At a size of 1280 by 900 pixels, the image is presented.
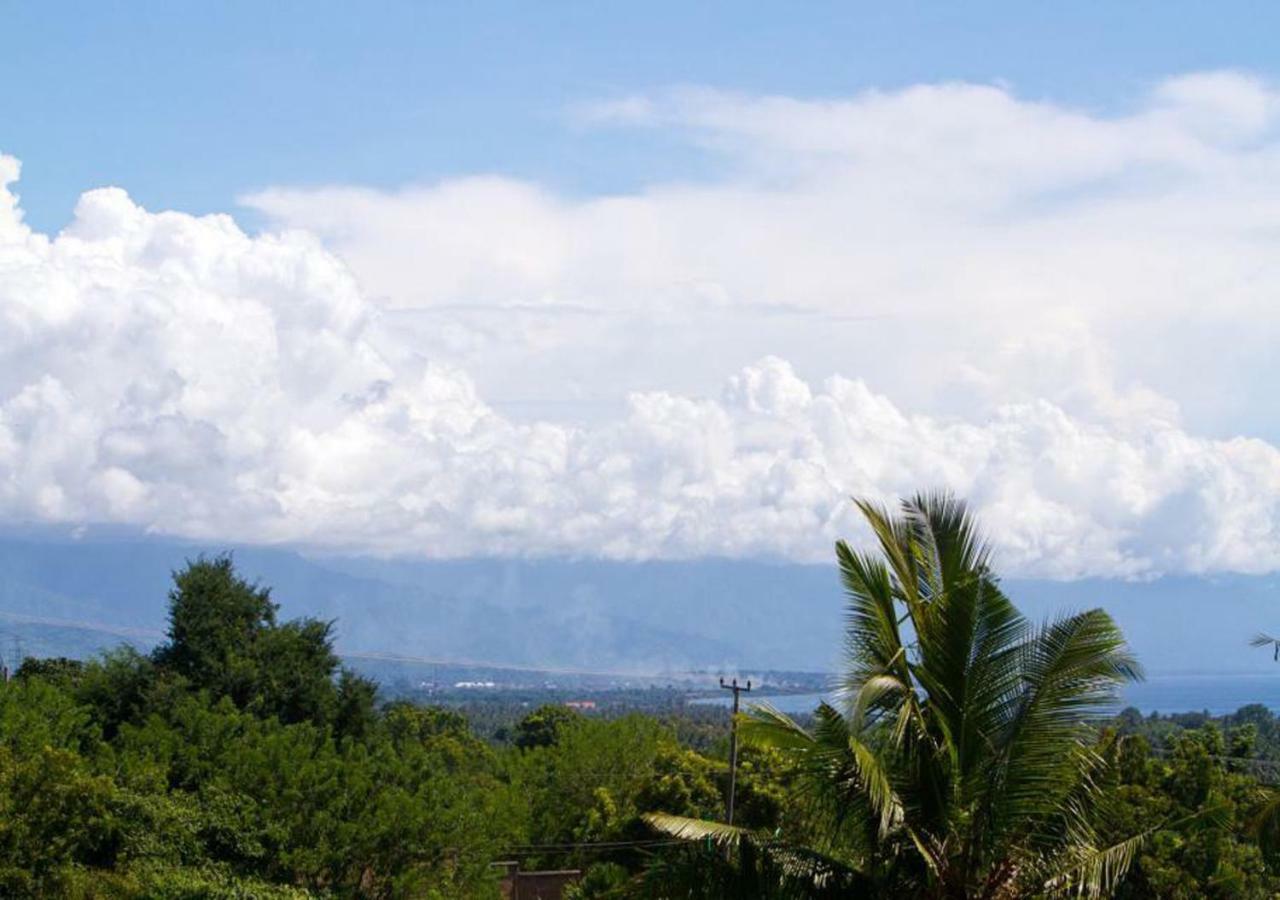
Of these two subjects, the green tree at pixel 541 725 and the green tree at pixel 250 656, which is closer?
the green tree at pixel 250 656

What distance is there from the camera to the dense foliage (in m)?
10.7

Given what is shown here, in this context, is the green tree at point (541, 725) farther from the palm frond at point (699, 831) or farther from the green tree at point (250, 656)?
the palm frond at point (699, 831)

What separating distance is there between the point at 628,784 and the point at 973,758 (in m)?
31.0

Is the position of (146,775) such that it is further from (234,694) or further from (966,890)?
(966,890)

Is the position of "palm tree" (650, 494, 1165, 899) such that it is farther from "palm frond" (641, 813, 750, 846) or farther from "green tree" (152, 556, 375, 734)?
"green tree" (152, 556, 375, 734)

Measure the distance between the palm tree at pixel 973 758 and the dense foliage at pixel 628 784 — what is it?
2 centimetres

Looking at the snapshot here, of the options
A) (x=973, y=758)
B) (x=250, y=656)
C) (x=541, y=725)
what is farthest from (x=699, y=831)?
(x=541, y=725)

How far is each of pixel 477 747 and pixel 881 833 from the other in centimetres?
5231

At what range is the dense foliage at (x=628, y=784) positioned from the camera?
10.7m

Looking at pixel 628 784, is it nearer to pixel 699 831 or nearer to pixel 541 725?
pixel 699 831

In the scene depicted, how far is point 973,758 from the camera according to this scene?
35.4ft

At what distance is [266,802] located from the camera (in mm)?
30328

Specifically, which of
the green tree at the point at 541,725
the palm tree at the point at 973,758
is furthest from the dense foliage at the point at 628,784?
the green tree at the point at 541,725

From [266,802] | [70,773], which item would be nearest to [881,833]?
[70,773]
